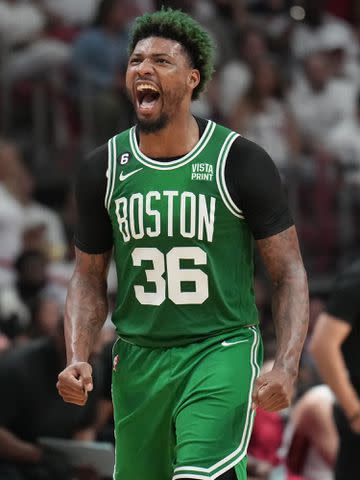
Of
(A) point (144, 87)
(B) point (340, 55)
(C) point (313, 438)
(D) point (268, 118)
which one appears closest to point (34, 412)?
(C) point (313, 438)

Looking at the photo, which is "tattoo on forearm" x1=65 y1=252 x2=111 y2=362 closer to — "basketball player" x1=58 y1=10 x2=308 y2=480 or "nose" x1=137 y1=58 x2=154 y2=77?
"basketball player" x1=58 y1=10 x2=308 y2=480

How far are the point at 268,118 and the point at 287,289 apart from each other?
898 cm

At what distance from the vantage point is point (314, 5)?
16.8 meters

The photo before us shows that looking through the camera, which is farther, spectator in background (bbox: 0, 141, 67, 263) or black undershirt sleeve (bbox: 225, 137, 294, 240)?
spectator in background (bbox: 0, 141, 67, 263)

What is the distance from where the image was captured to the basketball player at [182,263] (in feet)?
18.0

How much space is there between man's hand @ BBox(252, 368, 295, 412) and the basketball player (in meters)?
0.15

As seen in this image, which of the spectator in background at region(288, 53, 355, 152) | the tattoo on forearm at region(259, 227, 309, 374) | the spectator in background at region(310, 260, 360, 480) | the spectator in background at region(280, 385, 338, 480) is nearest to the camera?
the tattoo on forearm at region(259, 227, 309, 374)

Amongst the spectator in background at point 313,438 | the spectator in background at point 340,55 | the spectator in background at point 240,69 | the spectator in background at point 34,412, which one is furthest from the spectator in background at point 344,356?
the spectator in background at point 340,55

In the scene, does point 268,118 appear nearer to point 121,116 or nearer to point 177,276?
point 121,116

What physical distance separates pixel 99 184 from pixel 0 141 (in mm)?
6921

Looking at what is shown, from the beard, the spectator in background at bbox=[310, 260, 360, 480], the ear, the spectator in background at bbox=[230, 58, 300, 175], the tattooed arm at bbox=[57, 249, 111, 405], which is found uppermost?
the ear

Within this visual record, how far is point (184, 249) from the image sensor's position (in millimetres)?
5527

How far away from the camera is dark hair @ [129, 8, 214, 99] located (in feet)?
18.4

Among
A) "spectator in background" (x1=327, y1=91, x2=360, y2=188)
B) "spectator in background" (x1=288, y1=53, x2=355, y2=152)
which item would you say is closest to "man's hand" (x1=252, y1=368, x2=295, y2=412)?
"spectator in background" (x1=327, y1=91, x2=360, y2=188)
